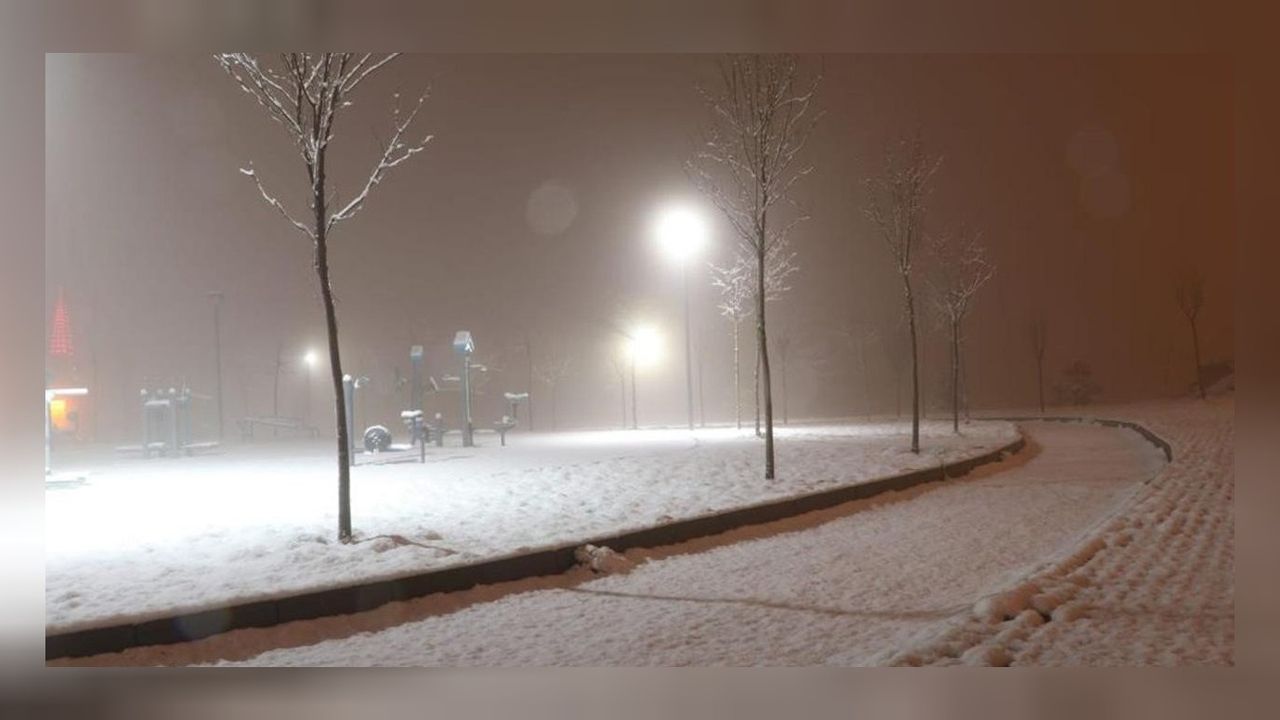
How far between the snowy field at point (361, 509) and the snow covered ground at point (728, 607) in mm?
441

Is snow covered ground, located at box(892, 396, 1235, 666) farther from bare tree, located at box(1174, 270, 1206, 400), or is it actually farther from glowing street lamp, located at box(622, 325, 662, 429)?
glowing street lamp, located at box(622, 325, 662, 429)

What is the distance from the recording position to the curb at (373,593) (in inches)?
245

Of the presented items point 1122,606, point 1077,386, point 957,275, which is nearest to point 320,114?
point 1122,606

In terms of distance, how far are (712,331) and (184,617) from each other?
47885 millimetres

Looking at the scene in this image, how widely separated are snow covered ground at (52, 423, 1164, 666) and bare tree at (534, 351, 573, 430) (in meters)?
42.4

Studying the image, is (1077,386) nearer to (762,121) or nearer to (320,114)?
(762,121)

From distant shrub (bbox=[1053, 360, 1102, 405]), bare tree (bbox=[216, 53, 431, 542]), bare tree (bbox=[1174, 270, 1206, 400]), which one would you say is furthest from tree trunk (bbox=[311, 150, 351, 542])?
distant shrub (bbox=[1053, 360, 1102, 405])

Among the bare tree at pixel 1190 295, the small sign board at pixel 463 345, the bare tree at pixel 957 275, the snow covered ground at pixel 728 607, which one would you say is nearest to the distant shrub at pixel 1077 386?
the bare tree at pixel 1190 295

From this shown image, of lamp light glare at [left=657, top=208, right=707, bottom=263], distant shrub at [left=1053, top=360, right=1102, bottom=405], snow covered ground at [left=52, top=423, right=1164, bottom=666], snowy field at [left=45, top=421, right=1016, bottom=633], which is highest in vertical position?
lamp light glare at [left=657, top=208, right=707, bottom=263]

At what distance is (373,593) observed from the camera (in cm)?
714

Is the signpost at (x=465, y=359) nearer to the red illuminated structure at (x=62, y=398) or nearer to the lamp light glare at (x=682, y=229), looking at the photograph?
the lamp light glare at (x=682, y=229)

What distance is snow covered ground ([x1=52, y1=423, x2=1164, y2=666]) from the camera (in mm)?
6293

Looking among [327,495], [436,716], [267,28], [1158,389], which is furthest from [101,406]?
[1158,389]

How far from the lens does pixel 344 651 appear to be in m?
6.41
